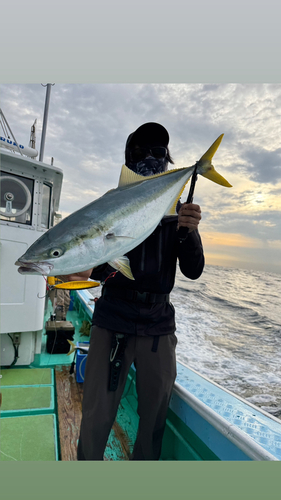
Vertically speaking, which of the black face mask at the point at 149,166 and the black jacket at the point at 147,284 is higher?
the black face mask at the point at 149,166

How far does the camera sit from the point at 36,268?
860mm

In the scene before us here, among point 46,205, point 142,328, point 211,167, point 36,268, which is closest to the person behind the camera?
point 36,268

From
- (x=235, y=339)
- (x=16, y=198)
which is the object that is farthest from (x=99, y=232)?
(x=235, y=339)

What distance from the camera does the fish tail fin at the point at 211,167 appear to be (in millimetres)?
1395

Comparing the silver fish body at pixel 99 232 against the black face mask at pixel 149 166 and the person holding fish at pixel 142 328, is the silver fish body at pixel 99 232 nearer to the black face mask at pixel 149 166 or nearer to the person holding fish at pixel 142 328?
the person holding fish at pixel 142 328

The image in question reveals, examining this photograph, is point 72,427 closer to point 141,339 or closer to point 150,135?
point 141,339

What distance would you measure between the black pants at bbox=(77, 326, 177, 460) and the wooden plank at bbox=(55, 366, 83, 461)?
1.02 meters

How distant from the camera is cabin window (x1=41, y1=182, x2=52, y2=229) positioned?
4.57 m

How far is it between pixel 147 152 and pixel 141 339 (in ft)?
4.26

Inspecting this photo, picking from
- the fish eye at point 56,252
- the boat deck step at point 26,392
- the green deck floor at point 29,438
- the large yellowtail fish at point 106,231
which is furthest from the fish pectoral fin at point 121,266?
the boat deck step at point 26,392

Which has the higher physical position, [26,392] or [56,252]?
[56,252]

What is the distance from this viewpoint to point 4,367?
4.25 metres

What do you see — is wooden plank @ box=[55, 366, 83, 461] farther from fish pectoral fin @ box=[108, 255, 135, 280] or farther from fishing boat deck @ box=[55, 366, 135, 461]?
fish pectoral fin @ box=[108, 255, 135, 280]

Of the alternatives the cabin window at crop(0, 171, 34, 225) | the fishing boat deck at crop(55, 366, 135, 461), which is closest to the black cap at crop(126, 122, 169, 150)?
the fishing boat deck at crop(55, 366, 135, 461)
